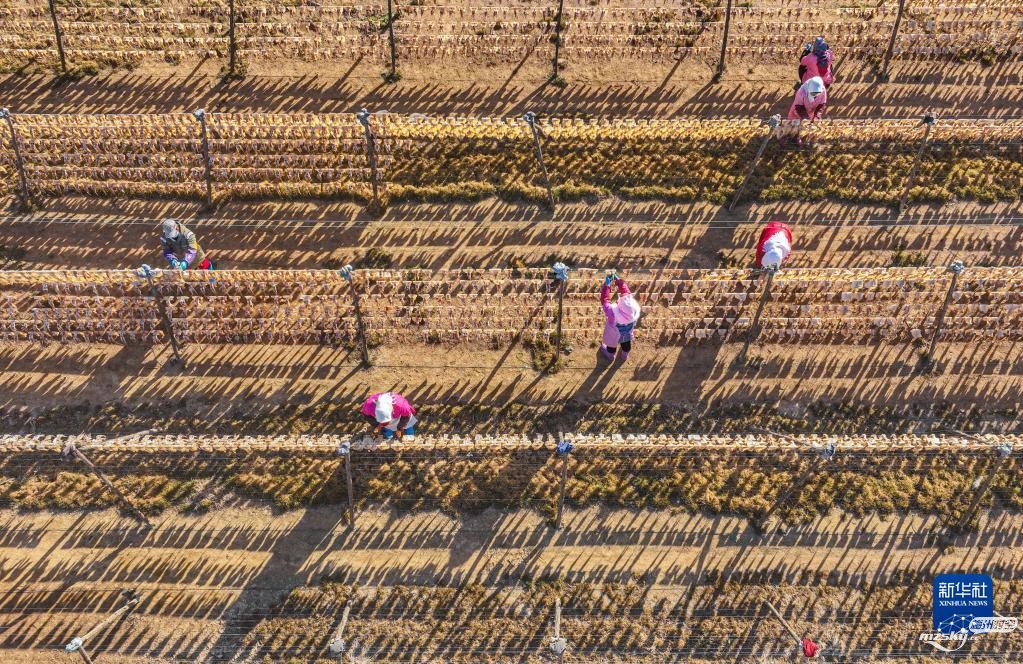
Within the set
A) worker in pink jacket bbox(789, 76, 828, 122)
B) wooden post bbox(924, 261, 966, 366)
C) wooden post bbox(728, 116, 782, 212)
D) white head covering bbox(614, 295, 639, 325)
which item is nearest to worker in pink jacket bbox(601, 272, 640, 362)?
white head covering bbox(614, 295, 639, 325)

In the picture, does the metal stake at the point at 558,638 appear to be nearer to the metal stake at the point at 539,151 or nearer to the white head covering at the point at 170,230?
the metal stake at the point at 539,151

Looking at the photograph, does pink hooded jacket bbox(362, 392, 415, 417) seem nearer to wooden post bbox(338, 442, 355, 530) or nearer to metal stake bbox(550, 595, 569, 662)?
wooden post bbox(338, 442, 355, 530)

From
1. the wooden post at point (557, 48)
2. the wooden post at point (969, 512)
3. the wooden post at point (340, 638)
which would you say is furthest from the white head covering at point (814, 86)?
the wooden post at point (340, 638)

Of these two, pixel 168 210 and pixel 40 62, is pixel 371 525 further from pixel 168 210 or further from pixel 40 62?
pixel 40 62

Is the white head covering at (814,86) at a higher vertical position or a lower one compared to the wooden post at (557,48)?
lower

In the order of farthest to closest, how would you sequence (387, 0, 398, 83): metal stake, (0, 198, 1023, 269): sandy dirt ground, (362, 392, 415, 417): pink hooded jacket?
(387, 0, 398, 83): metal stake < (0, 198, 1023, 269): sandy dirt ground < (362, 392, 415, 417): pink hooded jacket

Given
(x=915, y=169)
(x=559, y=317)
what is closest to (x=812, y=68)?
(x=915, y=169)

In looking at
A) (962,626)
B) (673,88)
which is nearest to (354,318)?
(673,88)
